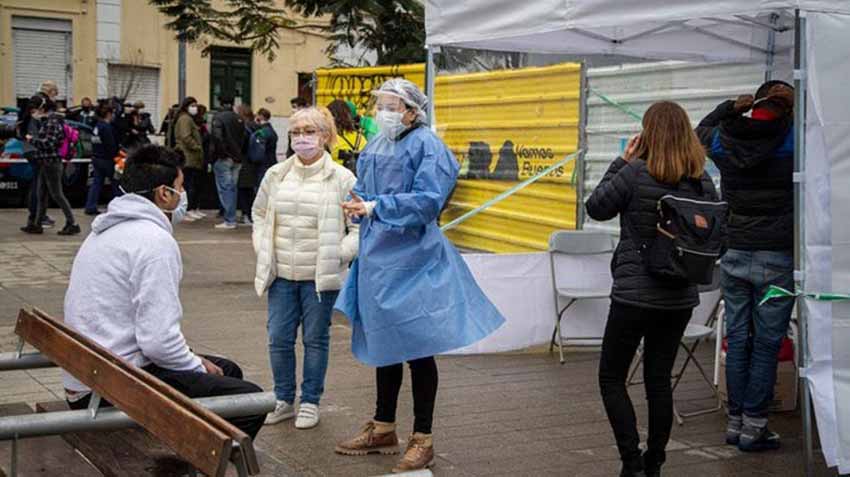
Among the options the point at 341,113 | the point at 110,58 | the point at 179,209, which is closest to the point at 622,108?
the point at 341,113

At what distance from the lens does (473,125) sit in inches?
351

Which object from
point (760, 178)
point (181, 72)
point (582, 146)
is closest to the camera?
point (760, 178)

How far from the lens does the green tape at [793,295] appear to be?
528 centimetres

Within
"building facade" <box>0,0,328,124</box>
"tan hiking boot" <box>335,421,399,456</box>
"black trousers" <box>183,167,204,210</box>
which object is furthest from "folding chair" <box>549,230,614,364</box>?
"building facade" <box>0,0,328,124</box>

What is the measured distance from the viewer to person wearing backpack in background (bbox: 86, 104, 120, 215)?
17219 millimetres

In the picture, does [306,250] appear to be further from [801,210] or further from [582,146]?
[582,146]

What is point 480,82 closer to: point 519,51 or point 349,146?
point 519,51

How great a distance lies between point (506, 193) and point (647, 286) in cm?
354

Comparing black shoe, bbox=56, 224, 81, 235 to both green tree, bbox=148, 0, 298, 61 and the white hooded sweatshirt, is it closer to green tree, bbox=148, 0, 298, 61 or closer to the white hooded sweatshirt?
green tree, bbox=148, 0, 298, 61

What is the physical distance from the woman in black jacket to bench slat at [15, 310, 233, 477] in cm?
227

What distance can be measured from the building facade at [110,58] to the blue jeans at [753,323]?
74.8 ft

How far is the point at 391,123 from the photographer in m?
5.56

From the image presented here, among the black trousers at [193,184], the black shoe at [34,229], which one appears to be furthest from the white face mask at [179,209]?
the black trousers at [193,184]

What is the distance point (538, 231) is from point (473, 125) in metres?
0.94
